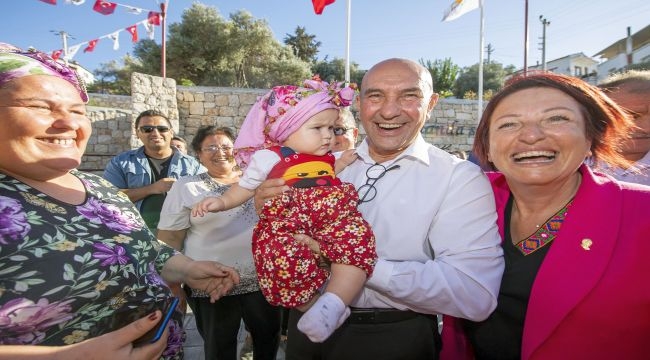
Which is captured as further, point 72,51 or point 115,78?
point 115,78

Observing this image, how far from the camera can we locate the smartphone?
147cm

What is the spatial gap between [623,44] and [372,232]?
47.0m

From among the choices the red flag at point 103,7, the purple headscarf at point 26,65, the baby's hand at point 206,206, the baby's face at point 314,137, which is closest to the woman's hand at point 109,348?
the baby's hand at point 206,206

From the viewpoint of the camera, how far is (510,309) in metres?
1.76

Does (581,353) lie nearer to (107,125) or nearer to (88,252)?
(88,252)

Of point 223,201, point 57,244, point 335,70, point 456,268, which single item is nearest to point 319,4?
point 223,201

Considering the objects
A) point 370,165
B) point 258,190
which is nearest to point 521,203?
point 370,165

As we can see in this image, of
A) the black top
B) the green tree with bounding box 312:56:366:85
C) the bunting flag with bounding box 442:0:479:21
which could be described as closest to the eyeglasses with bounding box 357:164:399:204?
the black top

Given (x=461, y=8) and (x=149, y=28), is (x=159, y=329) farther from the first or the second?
(x=461, y=8)

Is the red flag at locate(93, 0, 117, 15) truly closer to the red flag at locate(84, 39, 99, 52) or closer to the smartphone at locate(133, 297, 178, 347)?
the red flag at locate(84, 39, 99, 52)

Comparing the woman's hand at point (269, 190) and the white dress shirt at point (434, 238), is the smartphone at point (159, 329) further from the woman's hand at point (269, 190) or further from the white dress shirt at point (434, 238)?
the white dress shirt at point (434, 238)

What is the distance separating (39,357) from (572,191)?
2.36m

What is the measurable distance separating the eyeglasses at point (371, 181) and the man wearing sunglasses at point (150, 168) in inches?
105

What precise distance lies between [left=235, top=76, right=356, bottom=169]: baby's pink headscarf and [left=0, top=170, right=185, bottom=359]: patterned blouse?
35.4 inches
